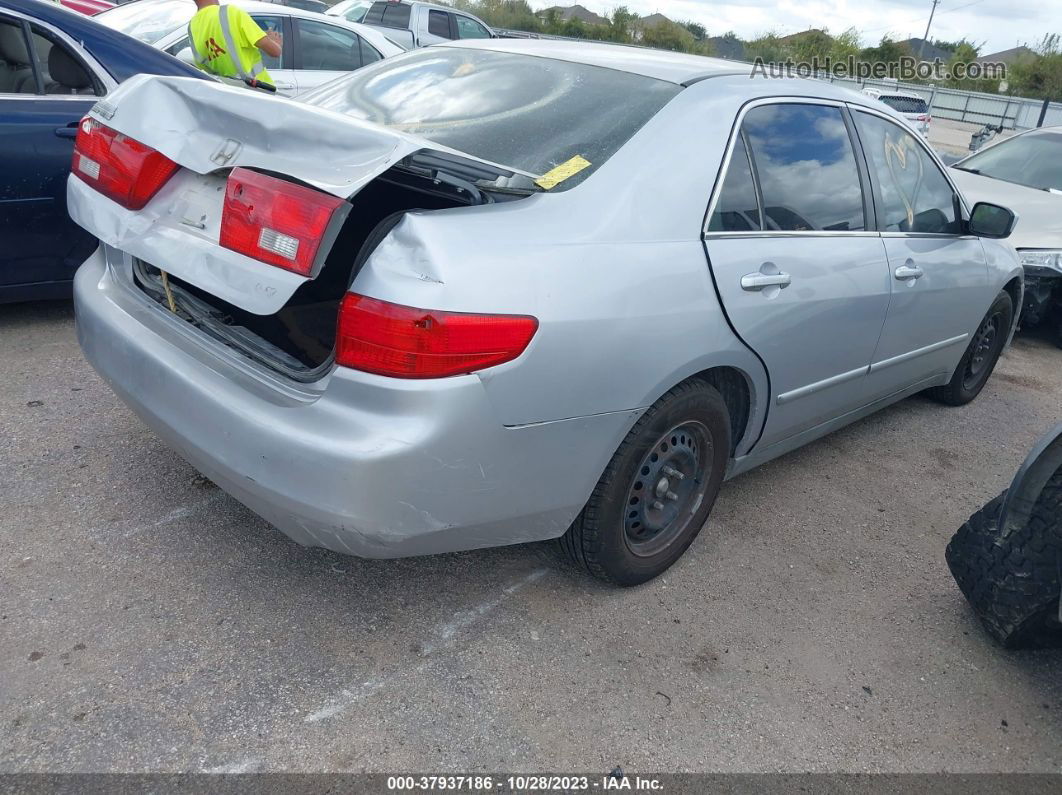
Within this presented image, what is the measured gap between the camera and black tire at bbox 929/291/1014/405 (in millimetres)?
4590

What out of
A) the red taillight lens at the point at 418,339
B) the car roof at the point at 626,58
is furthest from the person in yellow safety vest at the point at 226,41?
the red taillight lens at the point at 418,339

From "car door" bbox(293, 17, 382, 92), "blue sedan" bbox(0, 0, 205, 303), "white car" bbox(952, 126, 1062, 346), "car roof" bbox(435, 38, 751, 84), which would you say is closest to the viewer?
"car roof" bbox(435, 38, 751, 84)

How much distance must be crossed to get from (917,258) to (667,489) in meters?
1.69

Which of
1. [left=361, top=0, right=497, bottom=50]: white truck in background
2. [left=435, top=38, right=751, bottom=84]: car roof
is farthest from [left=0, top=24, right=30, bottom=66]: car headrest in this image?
[left=361, top=0, right=497, bottom=50]: white truck in background

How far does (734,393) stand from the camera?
9.50 ft

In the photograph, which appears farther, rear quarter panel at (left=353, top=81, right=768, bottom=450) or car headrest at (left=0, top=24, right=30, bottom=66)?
car headrest at (left=0, top=24, right=30, bottom=66)

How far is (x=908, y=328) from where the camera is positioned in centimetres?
363

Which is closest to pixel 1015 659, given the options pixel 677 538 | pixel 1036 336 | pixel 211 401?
pixel 677 538

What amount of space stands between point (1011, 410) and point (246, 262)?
4558 mm

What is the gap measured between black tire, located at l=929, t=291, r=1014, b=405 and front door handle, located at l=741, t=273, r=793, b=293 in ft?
7.41

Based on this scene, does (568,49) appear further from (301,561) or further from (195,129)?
(301,561)

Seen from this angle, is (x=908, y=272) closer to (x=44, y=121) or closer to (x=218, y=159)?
(x=218, y=159)

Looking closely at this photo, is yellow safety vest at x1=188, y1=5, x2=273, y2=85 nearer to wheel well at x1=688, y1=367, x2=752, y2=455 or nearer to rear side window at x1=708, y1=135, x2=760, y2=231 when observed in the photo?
rear side window at x1=708, y1=135, x2=760, y2=231

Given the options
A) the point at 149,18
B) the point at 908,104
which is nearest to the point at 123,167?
the point at 149,18
